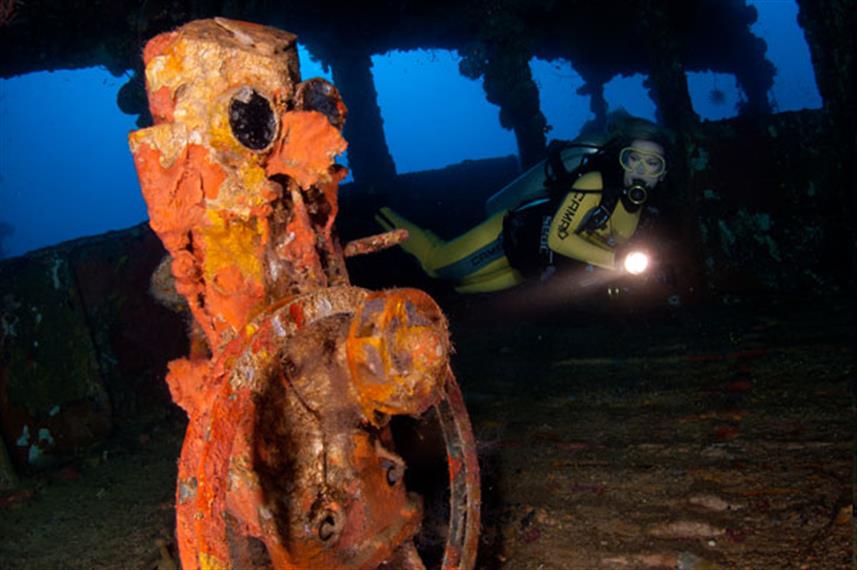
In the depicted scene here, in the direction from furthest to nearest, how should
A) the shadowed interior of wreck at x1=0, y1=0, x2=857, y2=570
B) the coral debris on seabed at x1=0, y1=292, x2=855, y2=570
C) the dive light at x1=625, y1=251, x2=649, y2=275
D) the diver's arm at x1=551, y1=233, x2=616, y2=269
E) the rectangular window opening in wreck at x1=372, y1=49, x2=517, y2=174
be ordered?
the rectangular window opening in wreck at x1=372, y1=49, x2=517, y2=174, the diver's arm at x1=551, y1=233, x2=616, y2=269, the dive light at x1=625, y1=251, x2=649, y2=275, the shadowed interior of wreck at x1=0, y1=0, x2=857, y2=570, the coral debris on seabed at x1=0, y1=292, x2=855, y2=570

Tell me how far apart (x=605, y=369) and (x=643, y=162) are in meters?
2.03

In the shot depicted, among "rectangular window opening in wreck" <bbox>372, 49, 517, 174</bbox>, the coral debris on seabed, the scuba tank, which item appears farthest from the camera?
"rectangular window opening in wreck" <bbox>372, 49, 517, 174</bbox>

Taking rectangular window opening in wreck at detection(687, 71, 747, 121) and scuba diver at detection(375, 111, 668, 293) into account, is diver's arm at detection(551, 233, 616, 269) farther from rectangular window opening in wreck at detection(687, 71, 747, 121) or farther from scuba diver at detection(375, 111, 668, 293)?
rectangular window opening in wreck at detection(687, 71, 747, 121)

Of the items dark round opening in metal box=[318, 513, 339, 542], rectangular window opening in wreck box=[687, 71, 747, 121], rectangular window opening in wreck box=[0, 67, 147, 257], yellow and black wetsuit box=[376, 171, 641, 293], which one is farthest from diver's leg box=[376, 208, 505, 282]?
rectangular window opening in wreck box=[0, 67, 147, 257]

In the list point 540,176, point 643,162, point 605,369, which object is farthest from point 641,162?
point 605,369

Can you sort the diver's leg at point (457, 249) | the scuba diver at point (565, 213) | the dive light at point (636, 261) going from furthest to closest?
the diver's leg at point (457, 249), the scuba diver at point (565, 213), the dive light at point (636, 261)

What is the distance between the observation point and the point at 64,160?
16850cm

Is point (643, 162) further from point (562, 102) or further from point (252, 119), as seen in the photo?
point (562, 102)

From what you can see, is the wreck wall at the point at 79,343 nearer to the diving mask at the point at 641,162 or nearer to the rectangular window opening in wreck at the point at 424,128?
the diving mask at the point at 641,162

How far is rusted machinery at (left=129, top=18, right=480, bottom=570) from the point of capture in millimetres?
1575

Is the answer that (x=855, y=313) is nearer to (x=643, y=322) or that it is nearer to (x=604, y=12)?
(x=643, y=322)

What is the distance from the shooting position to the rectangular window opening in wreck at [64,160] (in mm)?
140000

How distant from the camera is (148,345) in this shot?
464 cm

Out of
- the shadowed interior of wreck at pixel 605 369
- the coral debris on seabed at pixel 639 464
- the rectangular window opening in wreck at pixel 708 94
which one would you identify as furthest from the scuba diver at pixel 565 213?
the rectangular window opening in wreck at pixel 708 94
